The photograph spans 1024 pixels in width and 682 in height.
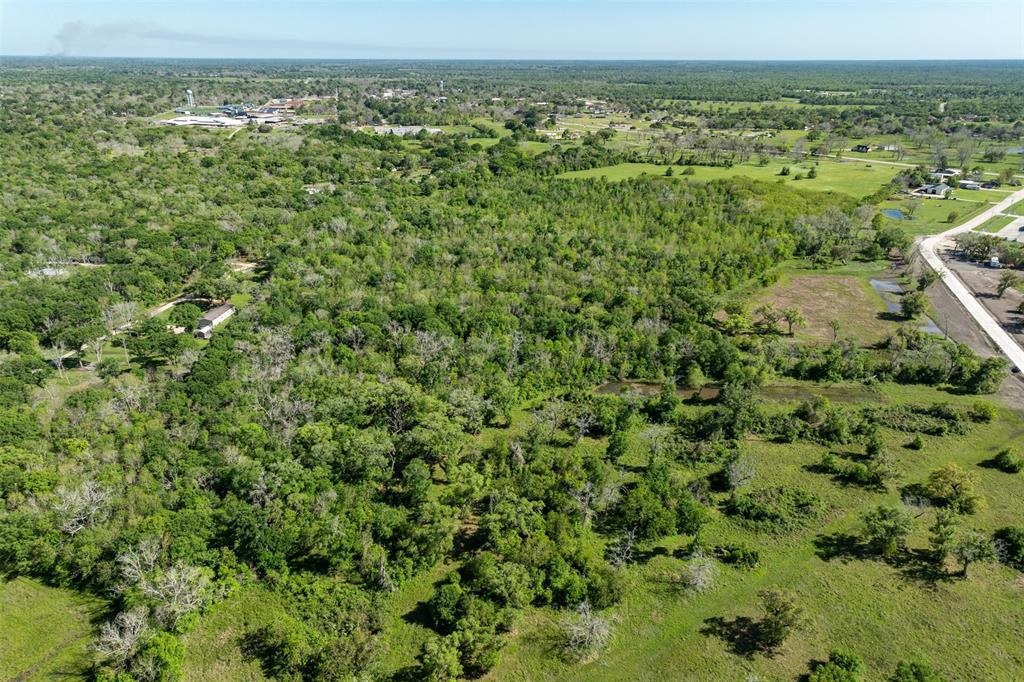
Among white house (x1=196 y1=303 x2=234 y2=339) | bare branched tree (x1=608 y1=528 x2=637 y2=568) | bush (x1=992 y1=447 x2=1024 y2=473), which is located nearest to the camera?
bare branched tree (x1=608 y1=528 x2=637 y2=568)

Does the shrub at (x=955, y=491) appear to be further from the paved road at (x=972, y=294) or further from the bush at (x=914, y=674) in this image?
the paved road at (x=972, y=294)

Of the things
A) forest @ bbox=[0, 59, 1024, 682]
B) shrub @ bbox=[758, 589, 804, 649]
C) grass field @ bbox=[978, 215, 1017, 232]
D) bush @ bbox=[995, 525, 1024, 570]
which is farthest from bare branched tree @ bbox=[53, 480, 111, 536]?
grass field @ bbox=[978, 215, 1017, 232]

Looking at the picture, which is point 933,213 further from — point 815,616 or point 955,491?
point 815,616

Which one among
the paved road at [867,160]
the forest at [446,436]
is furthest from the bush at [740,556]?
the paved road at [867,160]

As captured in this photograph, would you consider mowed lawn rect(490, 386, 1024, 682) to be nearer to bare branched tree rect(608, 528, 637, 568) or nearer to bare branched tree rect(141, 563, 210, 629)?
bare branched tree rect(608, 528, 637, 568)

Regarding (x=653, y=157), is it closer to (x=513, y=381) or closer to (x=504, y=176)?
(x=504, y=176)

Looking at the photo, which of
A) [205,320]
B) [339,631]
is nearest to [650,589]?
[339,631]

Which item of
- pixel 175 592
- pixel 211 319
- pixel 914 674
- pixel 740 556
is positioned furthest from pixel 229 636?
pixel 211 319
